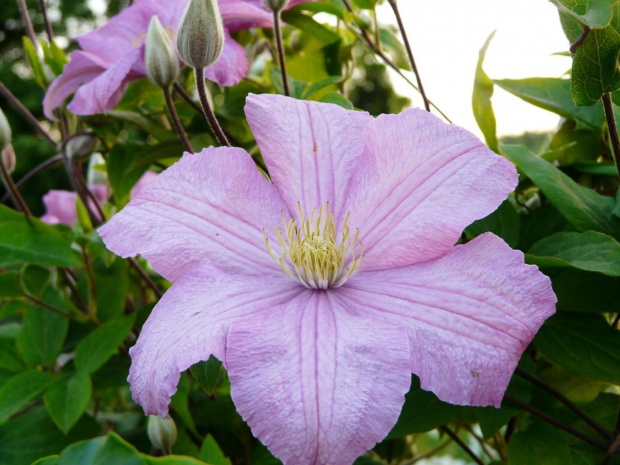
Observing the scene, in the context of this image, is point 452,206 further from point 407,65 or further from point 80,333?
point 80,333

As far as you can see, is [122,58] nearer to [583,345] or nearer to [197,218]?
[197,218]

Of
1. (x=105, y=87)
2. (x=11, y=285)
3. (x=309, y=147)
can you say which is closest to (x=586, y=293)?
(x=309, y=147)

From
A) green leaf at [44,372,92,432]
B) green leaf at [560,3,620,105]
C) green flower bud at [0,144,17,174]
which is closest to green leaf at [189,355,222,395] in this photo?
green leaf at [44,372,92,432]

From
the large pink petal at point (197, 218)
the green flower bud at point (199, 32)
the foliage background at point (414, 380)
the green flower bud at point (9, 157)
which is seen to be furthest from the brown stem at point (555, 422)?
the green flower bud at point (9, 157)

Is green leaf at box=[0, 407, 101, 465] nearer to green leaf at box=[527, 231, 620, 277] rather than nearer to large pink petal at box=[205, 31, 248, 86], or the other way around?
large pink petal at box=[205, 31, 248, 86]

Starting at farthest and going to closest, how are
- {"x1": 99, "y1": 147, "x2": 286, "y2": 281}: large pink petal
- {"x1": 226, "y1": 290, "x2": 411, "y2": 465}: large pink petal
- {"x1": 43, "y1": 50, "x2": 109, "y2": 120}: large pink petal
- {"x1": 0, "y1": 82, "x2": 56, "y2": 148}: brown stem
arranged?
{"x1": 0, "y1": 82, "x2": 56, "y2": 148}: brown stem → {"x1": 43, "y1": 50, "x2": 109, "y2": 120}: large pink petal → {"x1": 99, "y1": 147, "x2": 286, "y2": 281}: large pink petal → {"x1": 226, "y1": 290, "x2": 411, "y2": 465}: large pink petal

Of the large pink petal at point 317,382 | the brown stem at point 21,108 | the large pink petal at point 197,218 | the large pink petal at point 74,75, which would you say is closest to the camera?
the large pink petal at point 317,382

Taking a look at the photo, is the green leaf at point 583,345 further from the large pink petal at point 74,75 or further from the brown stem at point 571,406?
the large pink petal at point 74,75

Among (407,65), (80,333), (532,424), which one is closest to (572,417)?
(532,424)
